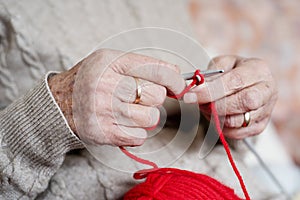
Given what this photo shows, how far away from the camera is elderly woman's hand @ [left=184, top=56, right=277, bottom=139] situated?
791mm

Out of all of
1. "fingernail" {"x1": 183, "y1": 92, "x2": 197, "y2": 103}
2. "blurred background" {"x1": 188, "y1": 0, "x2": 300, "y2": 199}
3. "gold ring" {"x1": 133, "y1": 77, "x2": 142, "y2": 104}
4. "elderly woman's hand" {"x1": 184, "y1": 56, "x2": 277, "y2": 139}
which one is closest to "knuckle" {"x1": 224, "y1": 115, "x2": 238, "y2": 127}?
"elderly woman's hand" {"x1": 184, "y1": 56, "x2": 277, "y2": 139}

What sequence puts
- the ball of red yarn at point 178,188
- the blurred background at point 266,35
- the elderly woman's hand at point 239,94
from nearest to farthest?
the ball of red yarn at point 178,188 < the elderly woman's hand at point 239,94 < the blurred background at point 266,35

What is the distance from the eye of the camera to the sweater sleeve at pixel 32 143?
73 cm

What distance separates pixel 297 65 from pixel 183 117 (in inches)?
38.7

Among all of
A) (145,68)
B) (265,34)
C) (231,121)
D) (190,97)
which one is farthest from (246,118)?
(265,34)

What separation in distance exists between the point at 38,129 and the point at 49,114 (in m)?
0.04

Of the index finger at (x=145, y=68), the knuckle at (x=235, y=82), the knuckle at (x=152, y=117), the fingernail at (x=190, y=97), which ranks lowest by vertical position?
the knuckle at (x=152, y=117)

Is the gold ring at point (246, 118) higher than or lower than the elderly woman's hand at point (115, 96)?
lower

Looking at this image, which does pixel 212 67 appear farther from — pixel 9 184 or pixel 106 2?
pixel 9 184

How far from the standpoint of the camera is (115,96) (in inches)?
27.5

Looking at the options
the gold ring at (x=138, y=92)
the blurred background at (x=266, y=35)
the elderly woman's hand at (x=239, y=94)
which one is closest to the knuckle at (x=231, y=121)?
the elderly woman's hand at (x=239, y=94)

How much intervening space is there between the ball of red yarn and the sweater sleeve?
0.13 metres

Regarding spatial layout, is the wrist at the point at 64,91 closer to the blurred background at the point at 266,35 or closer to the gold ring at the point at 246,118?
the gold ring at the point at 246,118

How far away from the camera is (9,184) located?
2.55 feet
